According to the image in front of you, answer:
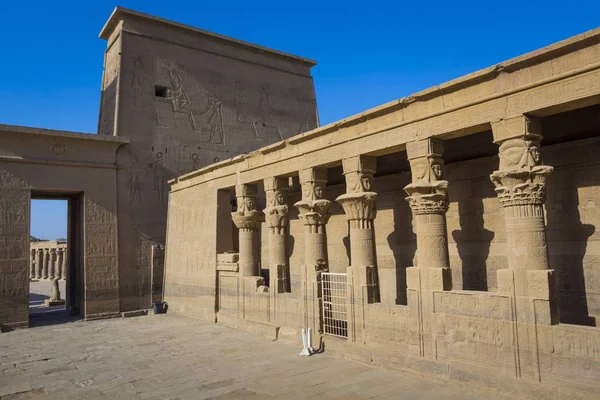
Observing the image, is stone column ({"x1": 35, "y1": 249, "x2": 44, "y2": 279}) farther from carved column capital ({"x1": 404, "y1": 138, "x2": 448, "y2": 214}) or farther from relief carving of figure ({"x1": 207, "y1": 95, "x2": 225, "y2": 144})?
carved column capital ({"x1": 404, "y1": 138, "x2": 448, "y2": 214})

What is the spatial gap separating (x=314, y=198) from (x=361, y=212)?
127 cm

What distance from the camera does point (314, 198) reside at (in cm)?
894

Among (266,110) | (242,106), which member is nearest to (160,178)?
(242,106)

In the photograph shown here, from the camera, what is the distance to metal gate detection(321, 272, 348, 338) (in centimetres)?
822

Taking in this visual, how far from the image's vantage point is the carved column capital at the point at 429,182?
22.0ft

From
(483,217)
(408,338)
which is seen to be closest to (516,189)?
(408,338)

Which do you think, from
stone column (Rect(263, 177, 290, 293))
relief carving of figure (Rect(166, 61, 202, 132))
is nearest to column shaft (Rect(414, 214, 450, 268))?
stone column (Rect(263, 177, 290, 293))

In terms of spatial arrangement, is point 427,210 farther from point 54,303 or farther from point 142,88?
point 54,303

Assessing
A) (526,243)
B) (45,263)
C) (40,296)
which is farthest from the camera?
(45,263)

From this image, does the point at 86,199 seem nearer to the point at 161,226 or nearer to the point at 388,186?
the point at 161,226

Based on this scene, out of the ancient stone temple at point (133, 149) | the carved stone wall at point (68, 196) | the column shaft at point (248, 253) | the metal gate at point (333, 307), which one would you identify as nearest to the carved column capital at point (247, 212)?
the column shaft at point (248, 253)

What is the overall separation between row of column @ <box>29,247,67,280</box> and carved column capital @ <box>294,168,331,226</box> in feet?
72.9

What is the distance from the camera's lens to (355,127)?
7969 mm

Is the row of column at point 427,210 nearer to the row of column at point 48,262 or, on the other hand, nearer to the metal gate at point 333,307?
the metal gate at point 333,307
